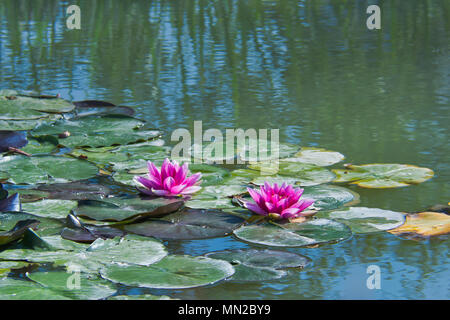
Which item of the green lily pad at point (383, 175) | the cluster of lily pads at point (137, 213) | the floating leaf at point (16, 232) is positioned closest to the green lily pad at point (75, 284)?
the cluster of lily pads at point (137, 213)

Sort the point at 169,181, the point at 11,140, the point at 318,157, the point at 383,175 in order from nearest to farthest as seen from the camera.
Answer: the point at 169,181, the point at 383,175, the point at 318,157, the point at 11,140

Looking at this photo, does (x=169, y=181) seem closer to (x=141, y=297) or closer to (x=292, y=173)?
(x=292, y=173)

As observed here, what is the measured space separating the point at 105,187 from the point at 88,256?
0.56 meters

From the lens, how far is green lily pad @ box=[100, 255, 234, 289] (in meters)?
1.45

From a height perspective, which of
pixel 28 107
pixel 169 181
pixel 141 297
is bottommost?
pixel 141 297

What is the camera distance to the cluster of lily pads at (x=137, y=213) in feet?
4.93

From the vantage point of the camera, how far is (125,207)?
1919 mm

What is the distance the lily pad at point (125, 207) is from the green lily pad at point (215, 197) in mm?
54

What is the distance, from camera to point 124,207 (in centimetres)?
192

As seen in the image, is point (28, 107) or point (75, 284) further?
point (28, 107)

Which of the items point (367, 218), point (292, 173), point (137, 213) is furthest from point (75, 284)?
point (292, 173)

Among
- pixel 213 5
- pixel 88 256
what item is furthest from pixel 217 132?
pixel 213 5

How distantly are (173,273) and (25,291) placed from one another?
0.33 m

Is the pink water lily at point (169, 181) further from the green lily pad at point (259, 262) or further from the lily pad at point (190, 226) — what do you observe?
the green lily pad at point (259, 262)
